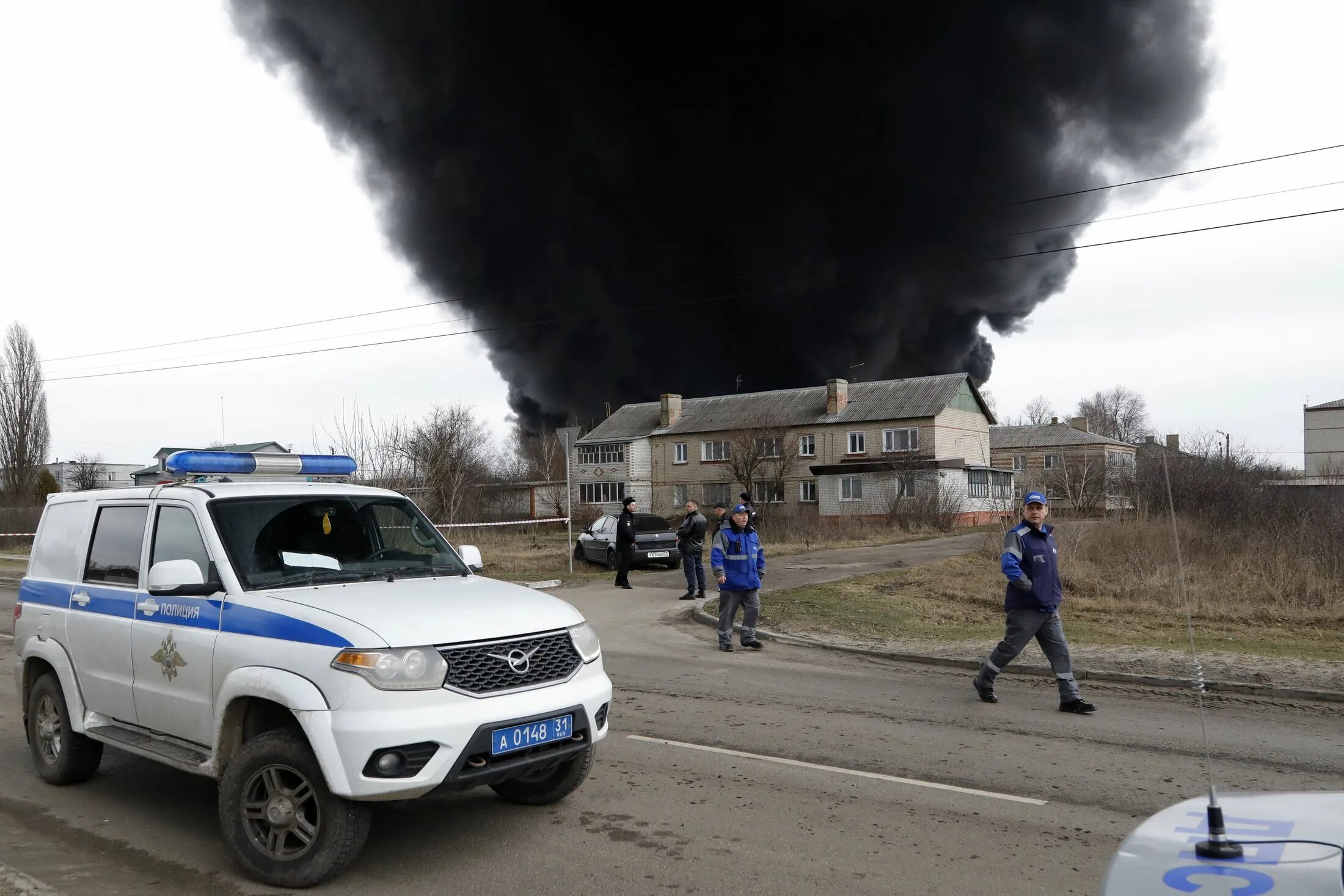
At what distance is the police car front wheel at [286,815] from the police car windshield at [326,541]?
37.1 inches

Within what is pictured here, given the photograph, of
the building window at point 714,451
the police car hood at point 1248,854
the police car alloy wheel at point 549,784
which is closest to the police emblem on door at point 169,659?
the police car alloy wheel at point 549,784

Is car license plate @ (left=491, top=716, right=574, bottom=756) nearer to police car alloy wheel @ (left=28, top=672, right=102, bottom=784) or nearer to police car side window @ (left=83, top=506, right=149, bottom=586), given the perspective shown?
police car side window @ (left=83, top=506, right=149, bottom=586)

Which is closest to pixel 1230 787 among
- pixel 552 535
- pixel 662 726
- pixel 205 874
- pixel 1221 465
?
pixel 662 726

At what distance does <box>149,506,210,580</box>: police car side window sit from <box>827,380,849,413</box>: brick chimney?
54443mm

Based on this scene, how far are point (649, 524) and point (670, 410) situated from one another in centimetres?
4065

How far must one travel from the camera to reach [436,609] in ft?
15.8

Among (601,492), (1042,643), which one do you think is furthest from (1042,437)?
(1042,643)

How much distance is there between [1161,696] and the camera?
364 inches

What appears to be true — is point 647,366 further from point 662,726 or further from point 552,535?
point 662,726

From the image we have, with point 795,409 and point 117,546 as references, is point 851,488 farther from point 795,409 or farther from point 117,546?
point 117,546

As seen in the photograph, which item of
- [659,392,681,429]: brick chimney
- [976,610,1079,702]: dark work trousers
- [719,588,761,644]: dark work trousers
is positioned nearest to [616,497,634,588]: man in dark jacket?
[719,588,761,644]: dark work trousers

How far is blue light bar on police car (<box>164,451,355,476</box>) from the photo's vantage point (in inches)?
238

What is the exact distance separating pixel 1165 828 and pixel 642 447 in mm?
63496

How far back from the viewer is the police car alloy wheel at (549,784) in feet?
18.3
